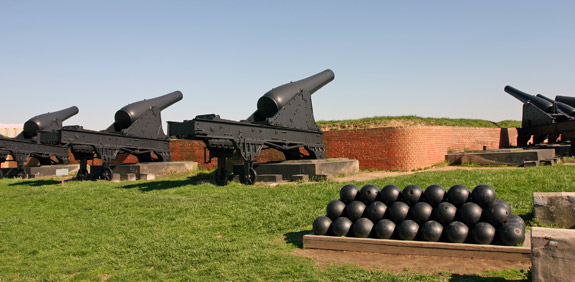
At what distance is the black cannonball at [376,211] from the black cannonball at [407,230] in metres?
0.31

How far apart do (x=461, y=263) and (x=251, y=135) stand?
8.44 metres

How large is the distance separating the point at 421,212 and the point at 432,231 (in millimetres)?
270

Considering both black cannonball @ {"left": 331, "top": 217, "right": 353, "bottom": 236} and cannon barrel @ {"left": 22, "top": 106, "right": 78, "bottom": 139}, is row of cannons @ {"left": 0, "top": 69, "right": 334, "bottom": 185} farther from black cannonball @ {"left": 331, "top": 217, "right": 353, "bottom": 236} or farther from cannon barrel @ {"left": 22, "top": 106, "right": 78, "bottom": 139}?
black cannonball @ {"left": 331, "top": 217, "right": 353, "bottom": 236}

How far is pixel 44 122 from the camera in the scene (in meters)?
22.3

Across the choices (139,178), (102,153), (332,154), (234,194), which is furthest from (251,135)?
(102,153)

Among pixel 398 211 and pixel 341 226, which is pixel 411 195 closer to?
pixel 398 211

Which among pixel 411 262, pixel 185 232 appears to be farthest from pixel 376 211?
pixel 185 232

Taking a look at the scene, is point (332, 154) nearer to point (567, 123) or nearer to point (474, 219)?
point (567, 123)

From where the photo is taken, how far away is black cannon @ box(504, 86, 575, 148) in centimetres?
1695

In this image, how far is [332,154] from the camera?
16.5 metres

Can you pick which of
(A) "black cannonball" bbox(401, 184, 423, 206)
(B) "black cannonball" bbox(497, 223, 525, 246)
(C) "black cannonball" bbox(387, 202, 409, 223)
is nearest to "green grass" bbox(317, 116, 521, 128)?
(A) "black cannonball" bbox(401, 184, 423, 206)

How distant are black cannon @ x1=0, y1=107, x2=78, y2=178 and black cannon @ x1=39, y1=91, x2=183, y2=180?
4876mm

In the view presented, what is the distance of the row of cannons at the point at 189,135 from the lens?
39.1 feet

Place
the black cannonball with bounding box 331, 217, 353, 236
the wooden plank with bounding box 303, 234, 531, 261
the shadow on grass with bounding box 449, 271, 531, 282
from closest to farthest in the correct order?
the shadow on grass with bounding box 449, 271, 531, 282 → the wooden plank with bounding box 303, 234, 531, 261 → the black cannonball with bounding box 331, 217, 353, 236
